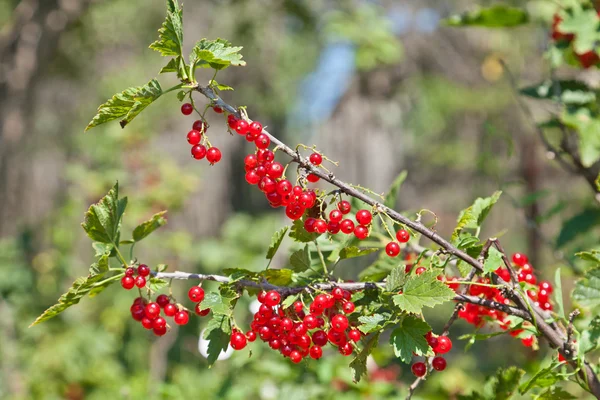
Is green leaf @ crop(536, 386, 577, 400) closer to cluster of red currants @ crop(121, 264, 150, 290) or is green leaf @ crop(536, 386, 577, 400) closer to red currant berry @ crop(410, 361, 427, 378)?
red currant berry @ crop(410, 361, 427, 378)

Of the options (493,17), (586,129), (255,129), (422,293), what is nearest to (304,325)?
(422,293)

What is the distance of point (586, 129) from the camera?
47.6 inches

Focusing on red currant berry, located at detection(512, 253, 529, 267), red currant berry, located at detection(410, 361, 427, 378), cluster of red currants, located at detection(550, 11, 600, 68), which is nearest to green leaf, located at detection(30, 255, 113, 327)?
red currant berry, located at detection(410, 361, 427, 378)

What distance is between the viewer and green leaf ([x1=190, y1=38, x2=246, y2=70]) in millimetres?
684

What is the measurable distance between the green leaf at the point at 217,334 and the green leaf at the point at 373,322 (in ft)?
0.60

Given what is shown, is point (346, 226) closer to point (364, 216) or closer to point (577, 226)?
point (364, 216)

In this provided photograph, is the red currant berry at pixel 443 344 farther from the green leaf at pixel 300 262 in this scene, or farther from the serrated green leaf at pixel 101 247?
the serrated green leaf at pixel 101 247

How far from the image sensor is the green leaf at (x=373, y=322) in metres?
0.71

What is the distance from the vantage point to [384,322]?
0.72 metres

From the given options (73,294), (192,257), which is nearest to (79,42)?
(192,257)

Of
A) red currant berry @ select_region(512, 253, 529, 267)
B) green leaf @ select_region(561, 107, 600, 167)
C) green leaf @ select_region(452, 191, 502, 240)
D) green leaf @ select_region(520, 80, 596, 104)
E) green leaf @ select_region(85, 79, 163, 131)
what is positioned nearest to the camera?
green leaf @ select_region(85, 79, 163, 131)

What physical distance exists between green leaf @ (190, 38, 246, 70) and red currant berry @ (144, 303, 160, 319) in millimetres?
347

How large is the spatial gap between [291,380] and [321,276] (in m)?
0.66

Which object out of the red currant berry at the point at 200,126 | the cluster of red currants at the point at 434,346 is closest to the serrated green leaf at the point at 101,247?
the red currant berry at the point at 200,126
